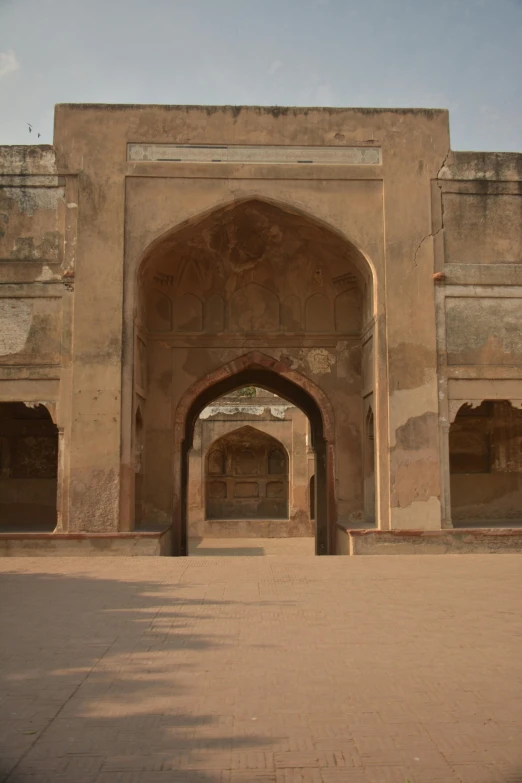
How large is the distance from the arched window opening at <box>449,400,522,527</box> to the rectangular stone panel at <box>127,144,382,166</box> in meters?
4.42

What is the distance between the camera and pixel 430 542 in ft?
31.6

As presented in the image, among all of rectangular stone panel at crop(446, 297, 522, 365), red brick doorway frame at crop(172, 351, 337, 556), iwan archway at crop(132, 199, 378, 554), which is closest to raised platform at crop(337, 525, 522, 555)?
iwan archway at crop(132, 199, 378, 554)

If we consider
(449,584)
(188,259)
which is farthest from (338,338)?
(449,584)

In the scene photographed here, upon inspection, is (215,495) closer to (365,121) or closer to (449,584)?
(365,121)

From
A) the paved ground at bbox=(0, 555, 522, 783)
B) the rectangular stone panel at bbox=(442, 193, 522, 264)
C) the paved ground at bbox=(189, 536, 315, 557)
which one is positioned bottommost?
the paved ground at bbox=(189, 536, 315, 557)

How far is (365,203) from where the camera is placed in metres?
10.3

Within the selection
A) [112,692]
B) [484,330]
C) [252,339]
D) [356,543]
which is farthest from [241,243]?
[112,692]

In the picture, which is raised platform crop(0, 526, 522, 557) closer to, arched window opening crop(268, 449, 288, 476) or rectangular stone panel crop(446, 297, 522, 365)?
rectangular stone panel crop(446, 297, 522, 365)

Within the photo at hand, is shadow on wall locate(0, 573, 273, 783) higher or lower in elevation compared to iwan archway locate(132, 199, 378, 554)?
lower

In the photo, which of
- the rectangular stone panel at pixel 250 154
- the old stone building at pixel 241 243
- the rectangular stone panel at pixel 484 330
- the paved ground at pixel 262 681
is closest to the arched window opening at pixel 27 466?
the old stone building at pixel 241 243

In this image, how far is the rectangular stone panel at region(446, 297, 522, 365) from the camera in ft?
33.2

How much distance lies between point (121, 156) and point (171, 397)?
12.2 feet

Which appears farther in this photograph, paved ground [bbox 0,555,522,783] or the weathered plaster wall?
Result: the weathered plaster wall

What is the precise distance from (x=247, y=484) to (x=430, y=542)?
594 inches
